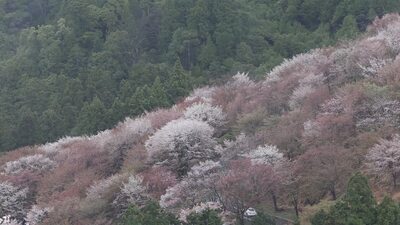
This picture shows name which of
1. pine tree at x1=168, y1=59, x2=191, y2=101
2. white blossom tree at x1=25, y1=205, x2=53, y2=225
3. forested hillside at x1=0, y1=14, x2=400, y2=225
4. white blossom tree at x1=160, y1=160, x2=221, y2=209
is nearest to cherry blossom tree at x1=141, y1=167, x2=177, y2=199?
forested hillside at x1=0, y1=14, x2=400, y2=225

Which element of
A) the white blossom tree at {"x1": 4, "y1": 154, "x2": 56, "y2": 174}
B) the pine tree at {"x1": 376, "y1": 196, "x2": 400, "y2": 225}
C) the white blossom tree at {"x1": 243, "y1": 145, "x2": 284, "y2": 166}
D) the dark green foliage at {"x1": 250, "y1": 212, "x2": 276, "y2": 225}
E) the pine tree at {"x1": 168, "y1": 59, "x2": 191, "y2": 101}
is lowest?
the pine tree at {"x1": 168, "y1": 59, "x2": 191, "y2": 101}

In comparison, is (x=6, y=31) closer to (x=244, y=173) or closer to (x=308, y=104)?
(x=308, y=104)

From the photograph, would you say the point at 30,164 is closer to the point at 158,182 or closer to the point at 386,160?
the point at 158,182

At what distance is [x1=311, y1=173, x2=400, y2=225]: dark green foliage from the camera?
64.0ft

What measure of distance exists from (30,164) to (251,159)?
1351 centimetres

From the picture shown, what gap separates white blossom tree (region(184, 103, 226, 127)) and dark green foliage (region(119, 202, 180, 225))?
10.7 meters

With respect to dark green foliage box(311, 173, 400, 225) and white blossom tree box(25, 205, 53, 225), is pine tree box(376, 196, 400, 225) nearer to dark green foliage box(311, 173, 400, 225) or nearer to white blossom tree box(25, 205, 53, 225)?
dark green foliage box(311, 173, 400, 225)

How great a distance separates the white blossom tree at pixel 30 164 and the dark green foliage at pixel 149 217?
12187 millimetres

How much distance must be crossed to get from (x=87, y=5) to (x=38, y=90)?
33.0ft

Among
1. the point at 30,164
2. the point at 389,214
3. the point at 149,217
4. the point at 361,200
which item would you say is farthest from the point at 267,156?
the point at 30,164

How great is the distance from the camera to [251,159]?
26.3 meters

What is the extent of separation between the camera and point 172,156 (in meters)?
29.9

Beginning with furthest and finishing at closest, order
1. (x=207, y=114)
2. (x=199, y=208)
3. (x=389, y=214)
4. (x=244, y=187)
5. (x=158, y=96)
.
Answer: (x=158, y=96), (x=207, y=114), (x=199, y=208), (x=244, y=187), (x=389, y=214)

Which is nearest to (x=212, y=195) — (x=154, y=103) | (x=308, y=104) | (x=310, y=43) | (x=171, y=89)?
(x=308, y=104)
